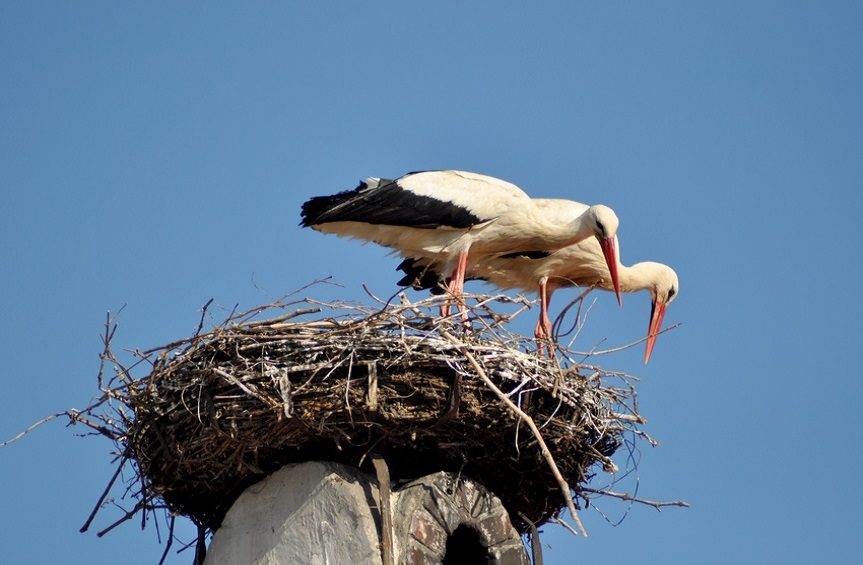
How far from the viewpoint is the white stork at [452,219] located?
930cm

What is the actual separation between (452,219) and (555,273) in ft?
3.76

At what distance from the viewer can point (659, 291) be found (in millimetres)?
10508

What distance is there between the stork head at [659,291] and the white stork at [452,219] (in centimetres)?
89

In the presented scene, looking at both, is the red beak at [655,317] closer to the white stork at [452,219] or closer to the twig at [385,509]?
the white stork at [452,219]

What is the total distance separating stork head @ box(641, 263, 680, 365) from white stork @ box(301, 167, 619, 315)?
0.89 metres

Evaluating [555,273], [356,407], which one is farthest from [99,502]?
[555,273]

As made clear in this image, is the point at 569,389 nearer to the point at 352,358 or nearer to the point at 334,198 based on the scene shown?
the point at 352,358

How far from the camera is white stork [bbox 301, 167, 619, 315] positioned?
9.30 m

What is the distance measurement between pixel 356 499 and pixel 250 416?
2.01 feet

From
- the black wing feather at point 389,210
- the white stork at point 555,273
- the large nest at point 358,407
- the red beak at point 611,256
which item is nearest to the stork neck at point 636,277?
the white stork at point 555,273

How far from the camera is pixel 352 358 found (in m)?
6.83

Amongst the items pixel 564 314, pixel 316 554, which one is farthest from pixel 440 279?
pixel 316 554

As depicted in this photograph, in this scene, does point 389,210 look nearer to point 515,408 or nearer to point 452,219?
point 452,219

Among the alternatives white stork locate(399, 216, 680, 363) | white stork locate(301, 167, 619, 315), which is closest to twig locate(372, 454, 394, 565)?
white stork locate(301, 167, 619, 315)
